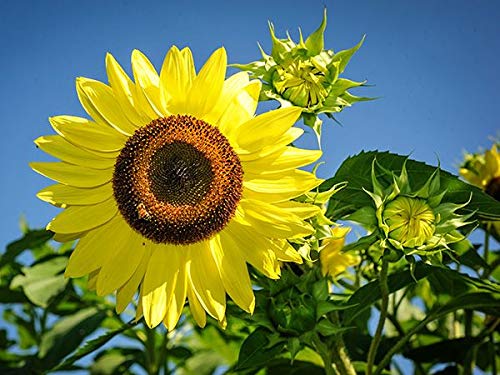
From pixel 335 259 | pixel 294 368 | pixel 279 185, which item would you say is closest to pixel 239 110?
pixel 279 185

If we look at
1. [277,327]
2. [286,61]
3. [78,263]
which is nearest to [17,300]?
[78,263]

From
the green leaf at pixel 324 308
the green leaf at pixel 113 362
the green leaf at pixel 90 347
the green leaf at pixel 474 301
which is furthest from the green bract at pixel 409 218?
the green leaf at pixel 113 362

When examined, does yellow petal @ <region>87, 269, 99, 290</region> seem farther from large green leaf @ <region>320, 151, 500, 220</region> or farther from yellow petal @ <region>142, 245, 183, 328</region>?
large green leaf @ <region>320, 151, 500, 220</region>

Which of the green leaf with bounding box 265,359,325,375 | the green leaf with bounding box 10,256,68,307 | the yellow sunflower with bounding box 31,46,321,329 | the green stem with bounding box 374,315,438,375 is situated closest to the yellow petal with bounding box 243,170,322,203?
the yellow sunflower with bounding box 31,46,321,329

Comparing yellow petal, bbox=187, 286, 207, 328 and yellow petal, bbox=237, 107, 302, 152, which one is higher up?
yellow petal, bbox=237, 107, 302, 152

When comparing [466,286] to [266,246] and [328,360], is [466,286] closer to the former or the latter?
[328,360]

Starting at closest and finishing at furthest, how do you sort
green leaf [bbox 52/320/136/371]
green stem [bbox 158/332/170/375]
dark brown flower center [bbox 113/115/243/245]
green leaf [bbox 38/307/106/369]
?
1. dark brown flower center [bbox 113/115/243/245]
2. green leaf [bbox 52/320/136/371]
3. green leaf [bbox 38/307/106/369]
4. green stem [bbox 158/332/170/375]
